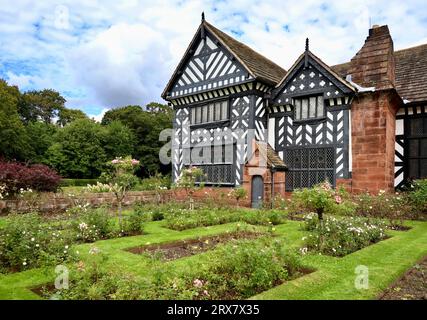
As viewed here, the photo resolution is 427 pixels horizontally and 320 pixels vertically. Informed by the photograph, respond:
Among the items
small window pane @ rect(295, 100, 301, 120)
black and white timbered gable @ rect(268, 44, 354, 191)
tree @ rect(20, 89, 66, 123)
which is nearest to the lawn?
black and white timbered gable @ rect(268, 44, 354, 191)

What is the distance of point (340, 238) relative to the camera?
773cm

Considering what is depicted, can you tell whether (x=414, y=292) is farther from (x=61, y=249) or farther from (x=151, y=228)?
(x=151, y=228)

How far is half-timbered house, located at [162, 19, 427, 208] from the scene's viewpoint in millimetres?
14812

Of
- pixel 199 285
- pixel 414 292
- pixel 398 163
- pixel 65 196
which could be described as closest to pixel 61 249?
pixel 199 285

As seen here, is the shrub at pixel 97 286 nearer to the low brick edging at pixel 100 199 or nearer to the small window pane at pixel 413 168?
the low brick edging at pixel 100 199

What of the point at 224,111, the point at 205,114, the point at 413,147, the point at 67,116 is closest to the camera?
the point at 413,147

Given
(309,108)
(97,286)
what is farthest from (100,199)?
(97,286)

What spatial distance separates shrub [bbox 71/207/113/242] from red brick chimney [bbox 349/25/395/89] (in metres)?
11.7

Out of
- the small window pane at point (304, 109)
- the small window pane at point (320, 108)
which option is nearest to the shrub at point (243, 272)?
the small window pane at point (320, 108)

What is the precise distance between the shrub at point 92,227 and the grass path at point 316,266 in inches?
21.3

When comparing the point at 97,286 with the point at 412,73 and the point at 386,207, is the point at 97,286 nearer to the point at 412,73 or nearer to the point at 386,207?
the point at 386,207

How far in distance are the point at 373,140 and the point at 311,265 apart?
32.9ft

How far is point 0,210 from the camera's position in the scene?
1255 centimetres

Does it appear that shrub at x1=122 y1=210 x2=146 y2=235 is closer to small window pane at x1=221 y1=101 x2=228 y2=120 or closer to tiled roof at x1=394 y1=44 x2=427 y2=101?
small window pane at x1=221 y1=101 x2=228 y2=120
